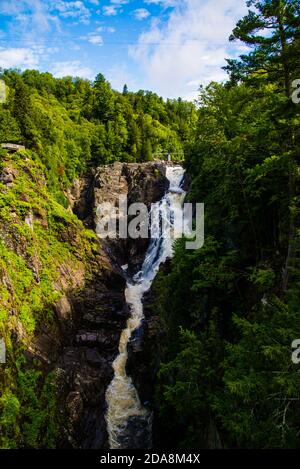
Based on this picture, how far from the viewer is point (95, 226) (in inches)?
1537

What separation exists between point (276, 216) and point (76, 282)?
17829 mm

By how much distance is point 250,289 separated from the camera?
1530 cm

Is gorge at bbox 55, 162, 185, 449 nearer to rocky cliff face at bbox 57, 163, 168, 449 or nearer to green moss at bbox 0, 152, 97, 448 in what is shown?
rocky cliff face at bbox 57, 163, 168, 449

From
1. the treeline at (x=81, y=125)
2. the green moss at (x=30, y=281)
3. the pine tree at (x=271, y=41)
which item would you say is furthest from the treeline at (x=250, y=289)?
the treeline at (x=81, y=125)

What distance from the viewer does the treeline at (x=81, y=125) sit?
111 feet

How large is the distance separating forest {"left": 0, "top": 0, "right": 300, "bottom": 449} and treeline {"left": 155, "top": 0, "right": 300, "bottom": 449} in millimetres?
48

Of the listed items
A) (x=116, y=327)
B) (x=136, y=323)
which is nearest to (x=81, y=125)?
(x=136, y=323)

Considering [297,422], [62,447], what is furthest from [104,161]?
[297,422]

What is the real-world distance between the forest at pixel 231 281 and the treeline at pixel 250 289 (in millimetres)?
48

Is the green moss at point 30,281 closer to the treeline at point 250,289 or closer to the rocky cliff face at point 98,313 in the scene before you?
the rocky cliff face at point 98,313

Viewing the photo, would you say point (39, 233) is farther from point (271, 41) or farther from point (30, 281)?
point (271, 41)

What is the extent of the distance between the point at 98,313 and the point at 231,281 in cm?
1430

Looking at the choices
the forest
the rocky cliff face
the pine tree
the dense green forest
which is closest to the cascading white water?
the rocky cliff face

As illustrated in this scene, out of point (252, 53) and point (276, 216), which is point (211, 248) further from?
point (252, 53)
